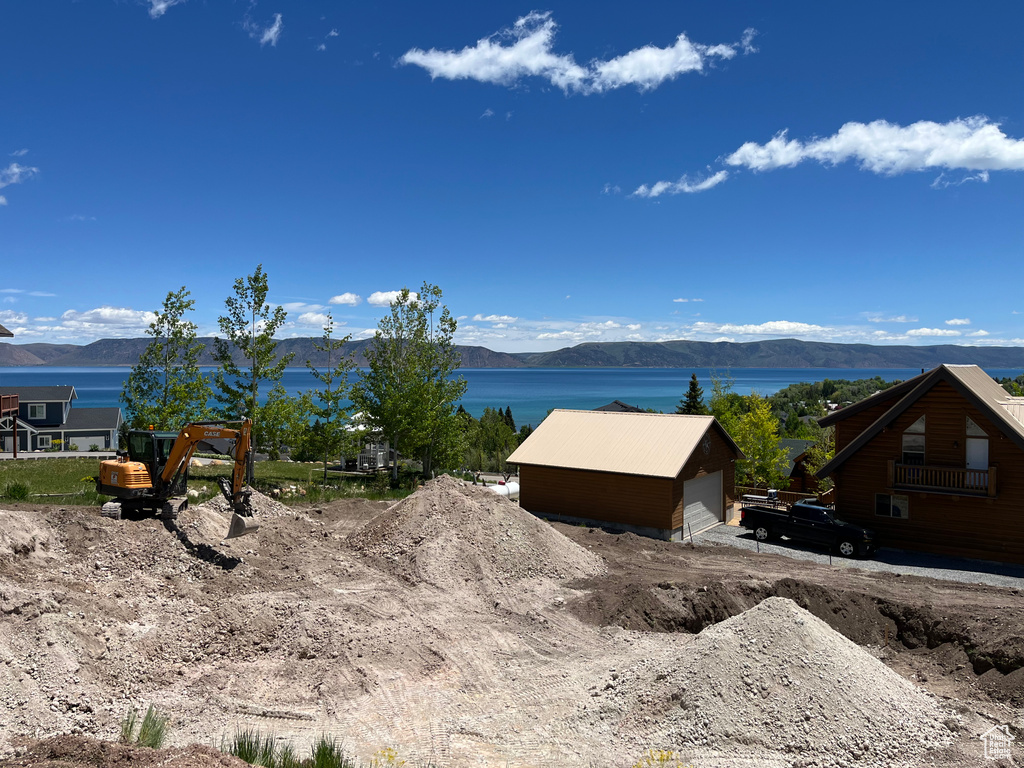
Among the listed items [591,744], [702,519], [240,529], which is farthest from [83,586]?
[702,519]

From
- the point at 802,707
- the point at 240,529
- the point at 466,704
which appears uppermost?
the point at 240,529

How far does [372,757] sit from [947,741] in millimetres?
9056

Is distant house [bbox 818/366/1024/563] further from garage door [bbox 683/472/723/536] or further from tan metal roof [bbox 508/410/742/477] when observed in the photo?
tan metal roof [bbox 508/410/742/477]

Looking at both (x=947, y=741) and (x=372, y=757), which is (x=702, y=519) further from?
(x=372, y=757)

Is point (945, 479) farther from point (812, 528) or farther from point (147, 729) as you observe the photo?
point (147, 729)

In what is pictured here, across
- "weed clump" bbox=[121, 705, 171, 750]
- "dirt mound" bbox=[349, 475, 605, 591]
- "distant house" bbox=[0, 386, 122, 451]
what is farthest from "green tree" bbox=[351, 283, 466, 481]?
"distant house" bbox=[0, 386, 122, 451]

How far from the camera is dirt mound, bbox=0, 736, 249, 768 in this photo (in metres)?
7.25

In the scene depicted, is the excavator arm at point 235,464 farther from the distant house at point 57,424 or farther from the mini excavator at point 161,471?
the distant house at point 57,424

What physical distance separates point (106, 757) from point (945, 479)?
88.3 ft

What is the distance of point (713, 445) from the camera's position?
2897 centimetres

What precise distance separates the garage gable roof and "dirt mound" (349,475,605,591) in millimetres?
12816

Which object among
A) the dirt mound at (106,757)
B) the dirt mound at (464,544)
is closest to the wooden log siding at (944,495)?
the dirt mound at (464,544)

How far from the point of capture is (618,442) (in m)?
28.4

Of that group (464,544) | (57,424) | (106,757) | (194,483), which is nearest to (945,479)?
(464,544)
